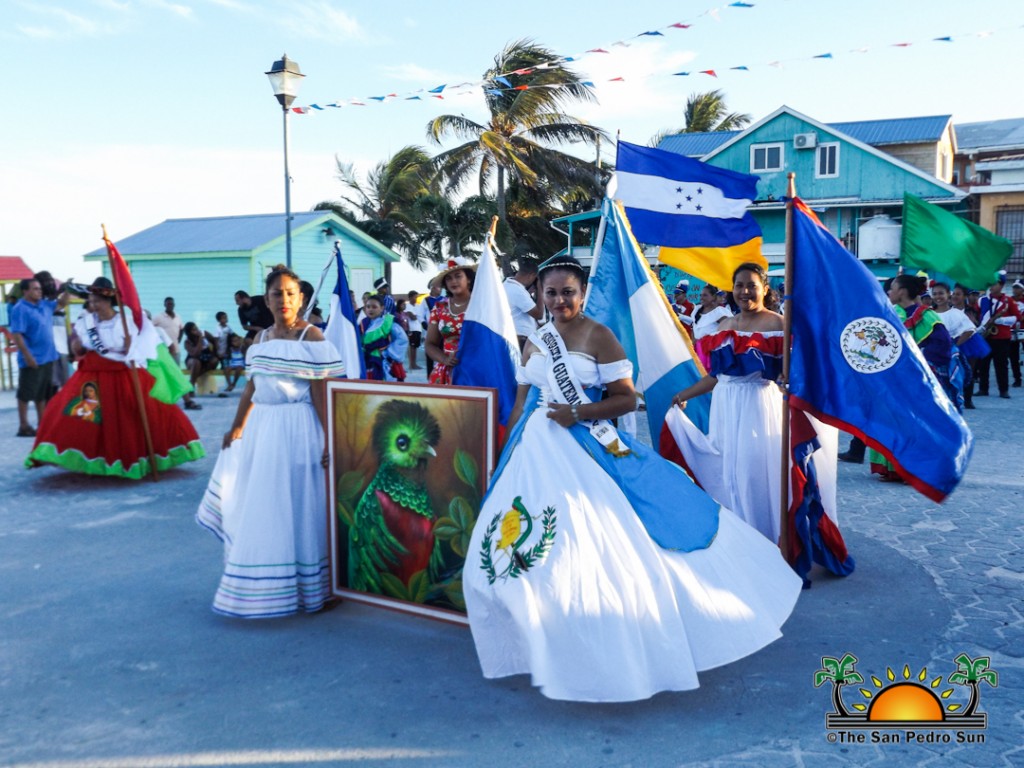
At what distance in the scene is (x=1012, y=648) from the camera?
4270mm

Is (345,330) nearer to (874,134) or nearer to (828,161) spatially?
(828,161)

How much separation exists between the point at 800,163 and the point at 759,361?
28539mm

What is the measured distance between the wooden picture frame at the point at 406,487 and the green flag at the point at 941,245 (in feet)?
10.3

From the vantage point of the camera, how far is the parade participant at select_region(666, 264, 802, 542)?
5.42 metres

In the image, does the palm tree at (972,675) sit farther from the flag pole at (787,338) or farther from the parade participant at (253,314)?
the parade participant at (253,314)

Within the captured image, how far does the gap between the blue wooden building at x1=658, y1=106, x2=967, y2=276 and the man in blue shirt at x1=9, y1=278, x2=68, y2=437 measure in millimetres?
23565

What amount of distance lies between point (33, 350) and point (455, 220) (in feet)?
70.8

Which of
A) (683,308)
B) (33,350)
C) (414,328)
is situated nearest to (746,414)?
(33,350)

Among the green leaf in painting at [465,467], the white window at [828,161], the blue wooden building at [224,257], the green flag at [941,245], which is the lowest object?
the green leaf in painting at [465,467]

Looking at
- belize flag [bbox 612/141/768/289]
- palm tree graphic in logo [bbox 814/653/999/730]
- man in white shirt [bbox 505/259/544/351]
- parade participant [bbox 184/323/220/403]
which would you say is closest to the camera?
palm tree graphic in logo [bbox 814/653/999/730]

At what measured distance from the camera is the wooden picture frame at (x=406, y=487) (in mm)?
4488

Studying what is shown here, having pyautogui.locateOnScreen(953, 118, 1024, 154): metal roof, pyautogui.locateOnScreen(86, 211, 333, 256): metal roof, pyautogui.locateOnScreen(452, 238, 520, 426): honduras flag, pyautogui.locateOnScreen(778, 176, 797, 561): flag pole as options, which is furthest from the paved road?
pyautogui.locateOnScreen(953, 118, 1024, 154): metal roof

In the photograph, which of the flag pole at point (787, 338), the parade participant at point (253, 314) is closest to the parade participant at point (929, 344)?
the flag pole at point (787, 338)

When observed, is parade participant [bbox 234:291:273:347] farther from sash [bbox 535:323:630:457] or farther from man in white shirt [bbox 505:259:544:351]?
sash [bbox 535:323:630:457]
